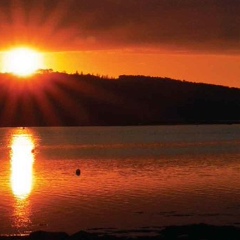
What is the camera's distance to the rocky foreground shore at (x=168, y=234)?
83.8 ft

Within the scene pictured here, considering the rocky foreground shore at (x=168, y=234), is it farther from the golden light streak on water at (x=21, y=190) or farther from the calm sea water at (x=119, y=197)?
the golden light streak on water at (x=21, y=190)

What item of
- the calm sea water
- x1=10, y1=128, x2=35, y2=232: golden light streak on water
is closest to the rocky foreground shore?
the calm sea water

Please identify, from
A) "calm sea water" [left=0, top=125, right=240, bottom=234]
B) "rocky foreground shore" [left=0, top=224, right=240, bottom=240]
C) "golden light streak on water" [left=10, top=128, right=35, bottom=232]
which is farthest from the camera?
"golden light streak on water" [left=10, top=128, right=35, bottom=232]

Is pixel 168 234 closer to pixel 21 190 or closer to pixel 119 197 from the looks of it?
pixel 119 197

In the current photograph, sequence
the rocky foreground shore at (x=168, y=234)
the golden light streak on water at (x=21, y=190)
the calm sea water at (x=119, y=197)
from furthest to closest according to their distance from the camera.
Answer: the golden light streak on water at (x=21, y=190)
the calm sea water at (x=119, y=197)
the rocky foreground shore at (x=168, y=234)

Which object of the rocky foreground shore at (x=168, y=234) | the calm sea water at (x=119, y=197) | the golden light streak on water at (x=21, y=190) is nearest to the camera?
the rocky foreground shore at (x=168, y=234)

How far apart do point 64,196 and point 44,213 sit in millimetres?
6586

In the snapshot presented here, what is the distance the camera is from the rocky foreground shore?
83.8 feet

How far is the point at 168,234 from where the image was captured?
88.3 feet

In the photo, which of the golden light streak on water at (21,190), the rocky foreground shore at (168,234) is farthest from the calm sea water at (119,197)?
the rocky foreground shore at (168,234)

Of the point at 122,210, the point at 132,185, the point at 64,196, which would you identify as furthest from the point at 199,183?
the point at 122,210

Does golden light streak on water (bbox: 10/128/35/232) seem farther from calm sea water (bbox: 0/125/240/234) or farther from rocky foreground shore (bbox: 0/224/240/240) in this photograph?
rocky foreground shore (bbox: 0/224/240/240)

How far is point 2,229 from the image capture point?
3056cm

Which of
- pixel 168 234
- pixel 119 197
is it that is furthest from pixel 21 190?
pixel 168 234
